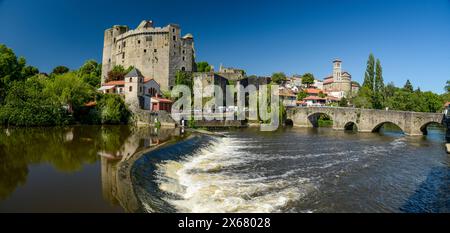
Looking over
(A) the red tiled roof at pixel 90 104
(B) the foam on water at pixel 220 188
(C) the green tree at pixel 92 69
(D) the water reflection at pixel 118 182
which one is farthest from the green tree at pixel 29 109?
(C) the green tree at pixel 92 69

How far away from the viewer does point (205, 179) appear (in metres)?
13.1

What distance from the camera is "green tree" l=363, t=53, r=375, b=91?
5953 cm

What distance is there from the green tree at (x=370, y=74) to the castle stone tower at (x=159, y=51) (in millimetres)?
32986

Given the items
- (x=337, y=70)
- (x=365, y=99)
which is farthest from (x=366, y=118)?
(x=337, y=70)

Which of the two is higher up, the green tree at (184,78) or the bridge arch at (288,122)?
the green tree at (184,78)

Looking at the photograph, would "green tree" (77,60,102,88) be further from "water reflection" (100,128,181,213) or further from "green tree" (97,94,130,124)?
"water reflection" (100,128,181,213)

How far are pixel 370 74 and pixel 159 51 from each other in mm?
38620

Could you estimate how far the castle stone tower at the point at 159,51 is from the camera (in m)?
53.0

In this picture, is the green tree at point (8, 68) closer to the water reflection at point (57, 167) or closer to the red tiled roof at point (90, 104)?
the red tiled roof at point (90, 104)

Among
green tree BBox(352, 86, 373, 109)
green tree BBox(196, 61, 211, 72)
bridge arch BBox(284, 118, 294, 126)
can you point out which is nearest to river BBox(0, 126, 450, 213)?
bridge arch BBox(284, 118, 294, 126)

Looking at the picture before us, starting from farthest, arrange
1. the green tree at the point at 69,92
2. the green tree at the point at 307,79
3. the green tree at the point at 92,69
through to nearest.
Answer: the green tree at the point at 307,79
the green tree at the point at 92,69
the green tree at the point at 69,92

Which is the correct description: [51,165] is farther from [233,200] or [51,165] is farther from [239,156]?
[239,156]

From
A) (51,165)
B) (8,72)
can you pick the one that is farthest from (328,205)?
(8,72)

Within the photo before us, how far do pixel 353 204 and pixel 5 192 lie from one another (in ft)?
36.0
